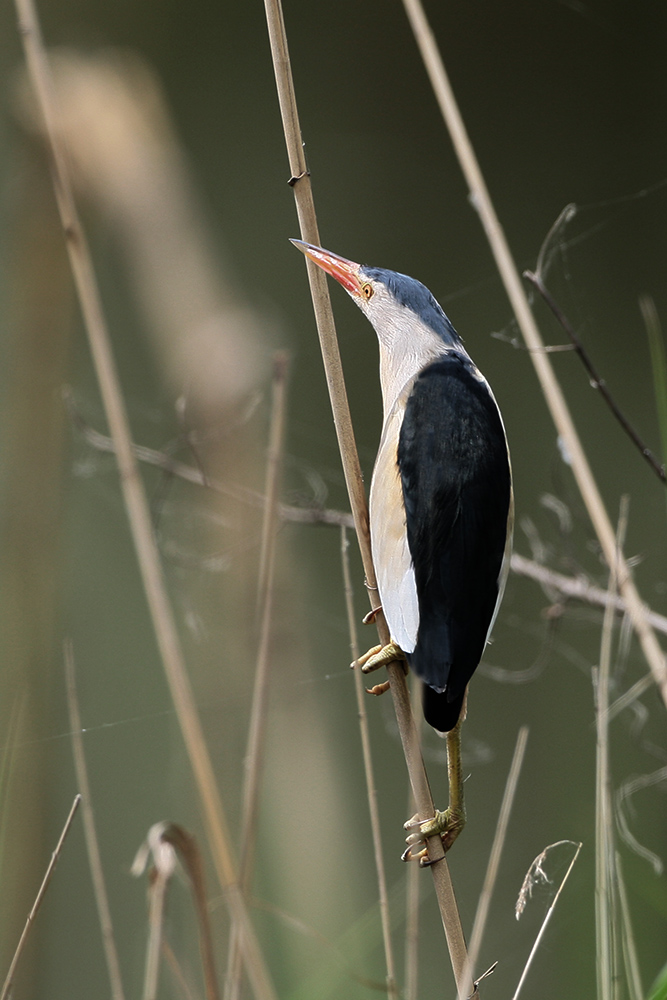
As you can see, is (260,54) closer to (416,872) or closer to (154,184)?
(154,184)

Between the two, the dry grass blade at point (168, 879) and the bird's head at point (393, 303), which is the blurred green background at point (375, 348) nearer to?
the bird's head at point (393, 303)

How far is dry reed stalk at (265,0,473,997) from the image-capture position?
49 cm

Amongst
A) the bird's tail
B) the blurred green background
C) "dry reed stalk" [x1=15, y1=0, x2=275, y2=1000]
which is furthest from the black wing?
the blurred green background

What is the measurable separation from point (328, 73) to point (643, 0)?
57cm

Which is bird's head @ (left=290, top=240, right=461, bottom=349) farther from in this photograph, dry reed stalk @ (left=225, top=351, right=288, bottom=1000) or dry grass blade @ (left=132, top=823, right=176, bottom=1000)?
dry grass blade @ (left=132, top=823, right=176, bottom=1000)

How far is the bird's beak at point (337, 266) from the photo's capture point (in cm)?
53

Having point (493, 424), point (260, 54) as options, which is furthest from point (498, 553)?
point (260, 54)

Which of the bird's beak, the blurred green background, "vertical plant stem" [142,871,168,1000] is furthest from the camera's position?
the blurred green background

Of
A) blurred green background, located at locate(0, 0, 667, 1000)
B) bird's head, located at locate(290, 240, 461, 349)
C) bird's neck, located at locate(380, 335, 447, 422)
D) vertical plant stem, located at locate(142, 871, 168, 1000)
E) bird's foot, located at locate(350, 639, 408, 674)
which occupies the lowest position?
vertical plant stem, located at locate(142, 871, 168, 1000)

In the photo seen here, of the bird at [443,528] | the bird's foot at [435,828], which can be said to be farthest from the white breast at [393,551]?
the bird's foot at [435,828]

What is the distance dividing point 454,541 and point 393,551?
41 millimetres

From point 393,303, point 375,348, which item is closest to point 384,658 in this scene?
point 393,303

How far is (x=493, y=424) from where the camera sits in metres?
0.50

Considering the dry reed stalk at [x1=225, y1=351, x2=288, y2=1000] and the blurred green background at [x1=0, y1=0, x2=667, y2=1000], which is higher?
the blurred green background at [x1=0, y1=0, x2=667, y2=1000]
